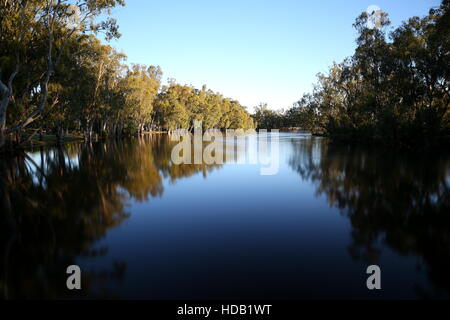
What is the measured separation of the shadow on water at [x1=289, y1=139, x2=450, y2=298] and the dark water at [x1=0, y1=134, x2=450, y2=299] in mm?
36

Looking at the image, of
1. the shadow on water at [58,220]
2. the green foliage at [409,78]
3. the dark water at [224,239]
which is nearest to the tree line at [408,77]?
the green foliage at [409,78]

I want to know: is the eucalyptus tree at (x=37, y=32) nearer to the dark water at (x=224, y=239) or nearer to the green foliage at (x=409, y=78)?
the dark water at (x=224, y=239)

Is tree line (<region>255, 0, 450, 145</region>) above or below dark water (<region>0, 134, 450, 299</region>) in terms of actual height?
above

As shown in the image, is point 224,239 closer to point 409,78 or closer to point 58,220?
point 58,220

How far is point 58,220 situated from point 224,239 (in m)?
4.35

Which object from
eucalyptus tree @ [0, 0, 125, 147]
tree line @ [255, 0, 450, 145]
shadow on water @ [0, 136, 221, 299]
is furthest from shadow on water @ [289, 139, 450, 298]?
eucalyptus tree @ [0, 0, 125, 147]

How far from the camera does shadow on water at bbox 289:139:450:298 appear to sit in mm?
5207

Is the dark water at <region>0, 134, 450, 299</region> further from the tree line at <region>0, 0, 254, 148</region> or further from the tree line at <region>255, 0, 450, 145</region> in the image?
the tree line at <region>255, 0, 450, 145</region>

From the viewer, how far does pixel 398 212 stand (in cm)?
787

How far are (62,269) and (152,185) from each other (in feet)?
23.9

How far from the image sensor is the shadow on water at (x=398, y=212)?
5207mm

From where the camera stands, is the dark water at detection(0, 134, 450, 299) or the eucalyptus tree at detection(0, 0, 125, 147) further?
the eucalyptus tree at detection(0, 0, 125, 147)

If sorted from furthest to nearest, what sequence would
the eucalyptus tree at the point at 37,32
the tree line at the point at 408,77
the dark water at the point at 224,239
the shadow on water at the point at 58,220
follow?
the tree line at the point at 408,77 < the eucalyptus tree at the point at 37,32 < the shadow on water at the point at 58,220 < the dark water at the point at 224,239

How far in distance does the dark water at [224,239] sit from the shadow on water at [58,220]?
0.03 metres
